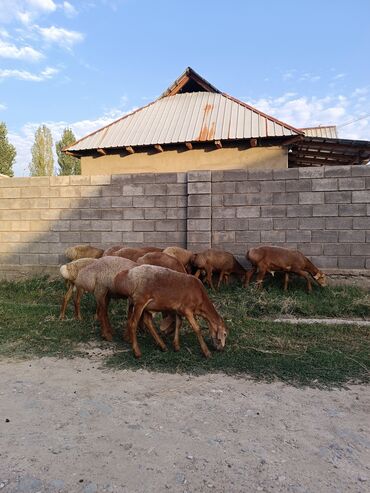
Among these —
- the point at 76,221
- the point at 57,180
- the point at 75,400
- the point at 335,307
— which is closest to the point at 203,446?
the point at 75,400

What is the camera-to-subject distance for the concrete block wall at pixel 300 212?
26.3 feet

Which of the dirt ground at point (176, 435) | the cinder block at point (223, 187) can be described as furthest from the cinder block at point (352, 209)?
the dirt ground at point (176, 435)

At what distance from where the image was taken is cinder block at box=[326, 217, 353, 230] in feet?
26.4

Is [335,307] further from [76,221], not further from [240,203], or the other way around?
[76,221]

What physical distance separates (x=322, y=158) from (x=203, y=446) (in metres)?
12.6

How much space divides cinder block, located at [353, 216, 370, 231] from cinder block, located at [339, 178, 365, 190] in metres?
0.62

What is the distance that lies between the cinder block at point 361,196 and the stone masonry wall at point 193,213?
2cm

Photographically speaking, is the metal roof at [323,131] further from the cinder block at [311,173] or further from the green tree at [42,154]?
the green tree at [42,154]

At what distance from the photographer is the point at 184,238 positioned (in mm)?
8891

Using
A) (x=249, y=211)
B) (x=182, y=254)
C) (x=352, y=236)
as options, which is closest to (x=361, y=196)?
(x=352, y=236)

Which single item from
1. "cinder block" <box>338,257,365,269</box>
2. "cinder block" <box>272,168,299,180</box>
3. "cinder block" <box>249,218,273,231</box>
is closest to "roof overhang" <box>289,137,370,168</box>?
"cinder block" <box>272,168,299,180</box>

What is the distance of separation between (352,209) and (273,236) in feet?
5.43

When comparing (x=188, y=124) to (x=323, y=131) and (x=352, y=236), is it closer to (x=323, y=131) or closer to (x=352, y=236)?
(x=352, y=236)

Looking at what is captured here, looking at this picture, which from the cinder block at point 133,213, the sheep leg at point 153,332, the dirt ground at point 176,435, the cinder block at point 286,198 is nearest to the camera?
the dirt ground at point 176,435
